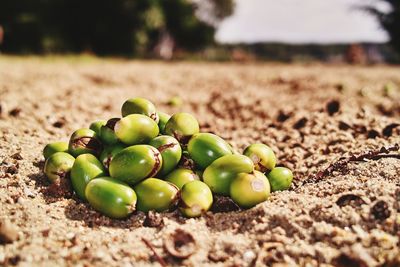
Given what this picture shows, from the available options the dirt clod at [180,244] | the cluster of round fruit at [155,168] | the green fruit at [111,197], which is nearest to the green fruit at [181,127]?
the cluster of round fruit at [155,168]

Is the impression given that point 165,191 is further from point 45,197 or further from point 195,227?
point 45,197

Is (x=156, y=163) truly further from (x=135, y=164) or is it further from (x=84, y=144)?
(x=84, y=144)

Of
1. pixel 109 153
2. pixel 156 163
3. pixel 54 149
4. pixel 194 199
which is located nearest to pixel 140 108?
pixel 109 153

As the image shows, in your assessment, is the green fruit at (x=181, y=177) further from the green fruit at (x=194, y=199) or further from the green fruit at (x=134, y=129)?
the green fruit at (x=134, y=129)

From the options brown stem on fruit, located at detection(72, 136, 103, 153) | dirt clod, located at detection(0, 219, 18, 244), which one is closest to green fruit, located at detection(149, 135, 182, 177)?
brown stem on fruit, located at detection(72, 136, 103, 153)

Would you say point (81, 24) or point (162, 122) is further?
point (81, 24)

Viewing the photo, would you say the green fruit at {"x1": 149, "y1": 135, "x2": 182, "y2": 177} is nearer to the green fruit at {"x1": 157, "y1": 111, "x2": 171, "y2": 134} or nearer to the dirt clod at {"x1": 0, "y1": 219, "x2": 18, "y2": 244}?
the green fruit at {"x1": 157, "y1": 111, "x2": 171, "y2": 134}
